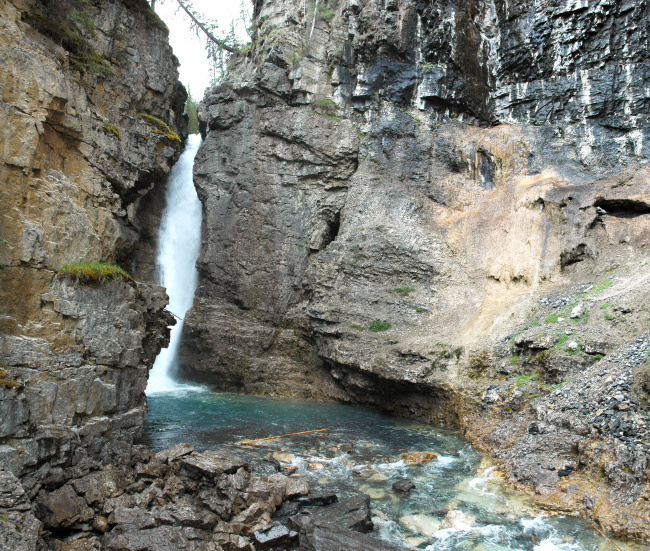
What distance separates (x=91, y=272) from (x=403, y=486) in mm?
7825

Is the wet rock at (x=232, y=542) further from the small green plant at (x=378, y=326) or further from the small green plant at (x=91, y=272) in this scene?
the small green plant at (x=378, y=326)

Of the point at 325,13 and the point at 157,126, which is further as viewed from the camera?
the point at 325,13

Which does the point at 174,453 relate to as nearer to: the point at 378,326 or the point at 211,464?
the point at 211,464

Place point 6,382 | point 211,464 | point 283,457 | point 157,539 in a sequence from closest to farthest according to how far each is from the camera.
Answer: point 157,539
point 6,382
point 211,464
point 283,457

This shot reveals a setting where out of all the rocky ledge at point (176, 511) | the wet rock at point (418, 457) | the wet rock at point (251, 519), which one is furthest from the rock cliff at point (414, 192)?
the wet rock at point (251, 519)

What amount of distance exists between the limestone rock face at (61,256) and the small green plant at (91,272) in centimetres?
15

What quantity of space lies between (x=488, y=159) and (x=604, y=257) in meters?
7.46

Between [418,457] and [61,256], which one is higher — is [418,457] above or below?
below

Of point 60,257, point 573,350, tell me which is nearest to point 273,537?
point 60,257

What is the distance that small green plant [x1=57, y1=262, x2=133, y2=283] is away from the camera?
10.1 meters

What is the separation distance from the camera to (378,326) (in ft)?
62.5

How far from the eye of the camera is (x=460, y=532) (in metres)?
7.81

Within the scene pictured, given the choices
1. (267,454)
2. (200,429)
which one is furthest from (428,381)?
(200,429)

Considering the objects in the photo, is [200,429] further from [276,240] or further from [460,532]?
[276,240]
